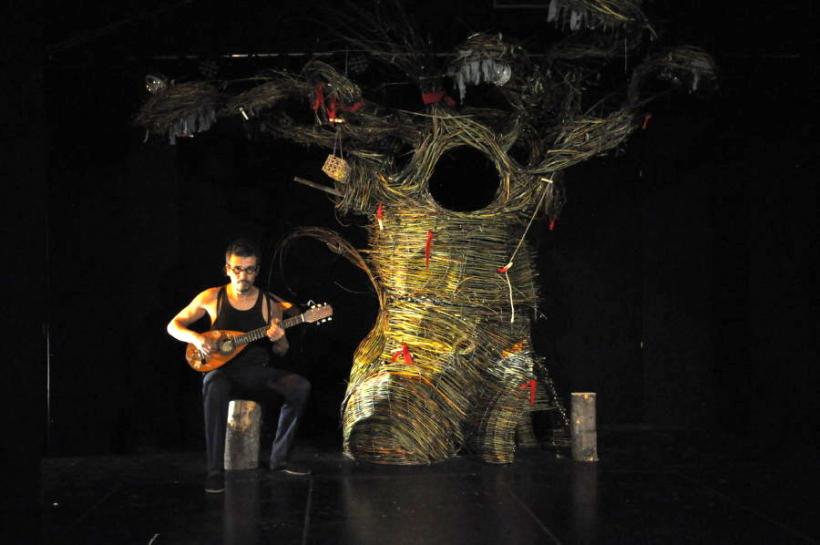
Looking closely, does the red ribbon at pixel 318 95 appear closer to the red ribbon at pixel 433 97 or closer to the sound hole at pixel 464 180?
the red ribbon at pixel 433 97

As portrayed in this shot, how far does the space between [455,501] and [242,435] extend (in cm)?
136

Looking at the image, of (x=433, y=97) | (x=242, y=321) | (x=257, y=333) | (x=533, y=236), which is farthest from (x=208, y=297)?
(x=533, y=236)

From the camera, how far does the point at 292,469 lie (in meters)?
5.11

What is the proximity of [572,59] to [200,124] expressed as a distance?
222 cm

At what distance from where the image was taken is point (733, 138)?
20.6 feet

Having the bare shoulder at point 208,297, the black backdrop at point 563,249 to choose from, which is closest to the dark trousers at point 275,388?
the bare shoulder at point 208,297

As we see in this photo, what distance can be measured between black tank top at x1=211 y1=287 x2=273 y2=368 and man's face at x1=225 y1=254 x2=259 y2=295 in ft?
0.36

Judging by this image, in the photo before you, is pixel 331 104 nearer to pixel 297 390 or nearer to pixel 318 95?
pixel 318 95

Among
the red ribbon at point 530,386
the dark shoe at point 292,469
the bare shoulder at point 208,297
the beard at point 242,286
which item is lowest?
the dark shoe at point 292,469

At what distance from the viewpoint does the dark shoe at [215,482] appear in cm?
465

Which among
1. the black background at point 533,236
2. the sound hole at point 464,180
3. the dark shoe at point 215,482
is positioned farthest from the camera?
the sound hole at point 464,180

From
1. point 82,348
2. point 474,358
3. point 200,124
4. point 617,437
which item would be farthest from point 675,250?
point 82,348

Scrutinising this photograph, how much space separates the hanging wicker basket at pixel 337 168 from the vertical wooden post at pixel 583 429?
1.86 m

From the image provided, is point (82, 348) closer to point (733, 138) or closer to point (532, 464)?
point (532, 464)
